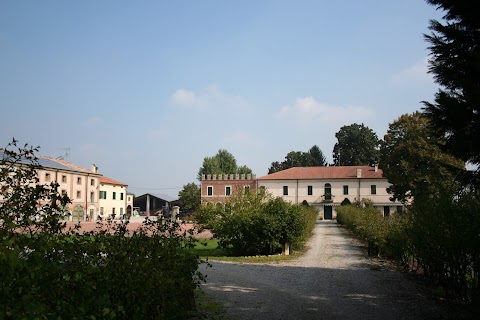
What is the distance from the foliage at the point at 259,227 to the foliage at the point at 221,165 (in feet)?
185

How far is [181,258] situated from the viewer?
5605mm

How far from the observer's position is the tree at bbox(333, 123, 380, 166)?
83312 mm

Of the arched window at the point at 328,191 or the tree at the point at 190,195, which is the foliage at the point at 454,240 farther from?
the tree at the point at 190,195

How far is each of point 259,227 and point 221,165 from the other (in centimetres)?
6031

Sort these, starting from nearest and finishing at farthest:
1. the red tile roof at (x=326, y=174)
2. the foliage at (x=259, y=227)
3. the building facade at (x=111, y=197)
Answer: the foliage at (x=259, y=227)
the red tile roof at (x=326, y=174)
the building facade at (x=111, y=197)

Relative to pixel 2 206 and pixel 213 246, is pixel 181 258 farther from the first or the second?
pixel 213 246

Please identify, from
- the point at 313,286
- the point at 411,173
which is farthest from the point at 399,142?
the point at 313,286

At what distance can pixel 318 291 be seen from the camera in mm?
9805

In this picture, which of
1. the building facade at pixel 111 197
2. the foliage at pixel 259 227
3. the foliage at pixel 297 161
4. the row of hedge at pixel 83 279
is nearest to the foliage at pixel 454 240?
the row of hedge at pixel 83 279

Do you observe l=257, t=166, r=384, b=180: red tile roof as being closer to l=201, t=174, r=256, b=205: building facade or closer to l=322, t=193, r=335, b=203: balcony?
l=322, t=193, r=335, b=203: balcony

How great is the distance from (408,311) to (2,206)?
707cm

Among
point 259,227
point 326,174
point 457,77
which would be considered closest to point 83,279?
point 457,77

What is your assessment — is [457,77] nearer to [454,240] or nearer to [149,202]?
[454,240]

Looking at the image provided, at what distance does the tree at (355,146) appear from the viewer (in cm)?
8331
